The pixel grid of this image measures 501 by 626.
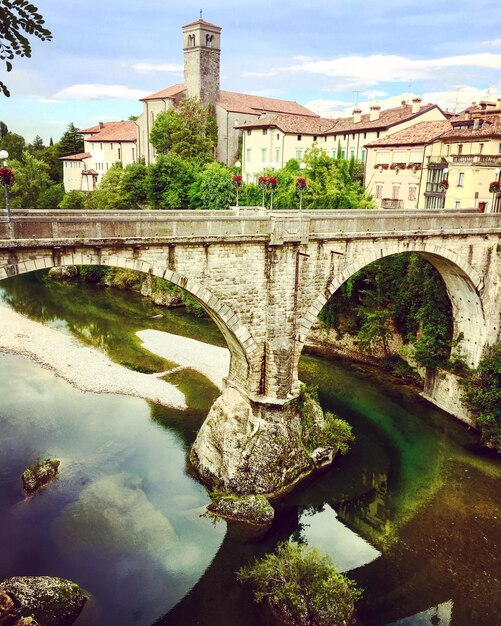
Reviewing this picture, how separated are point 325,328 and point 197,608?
2128 centimetres

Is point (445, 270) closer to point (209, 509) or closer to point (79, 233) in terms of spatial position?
point (209, 509)

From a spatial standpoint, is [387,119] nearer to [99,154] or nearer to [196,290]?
[196,290]

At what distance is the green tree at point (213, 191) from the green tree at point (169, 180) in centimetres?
121

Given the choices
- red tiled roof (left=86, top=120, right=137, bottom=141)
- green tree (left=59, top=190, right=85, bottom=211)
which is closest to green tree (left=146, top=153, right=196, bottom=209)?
green tree (left=59, top=190, right=85, bottom=211)

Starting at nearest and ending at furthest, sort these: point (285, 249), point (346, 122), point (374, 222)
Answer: point (285, 249), point (374, 222), point (346, 122)

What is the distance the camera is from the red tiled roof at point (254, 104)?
200 feet

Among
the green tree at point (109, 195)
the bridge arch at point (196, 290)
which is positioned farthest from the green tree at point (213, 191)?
the bridge arch at point (196, 290)

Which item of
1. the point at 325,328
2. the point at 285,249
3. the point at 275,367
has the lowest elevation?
the point at 325,328

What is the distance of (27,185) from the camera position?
66875 millimetres

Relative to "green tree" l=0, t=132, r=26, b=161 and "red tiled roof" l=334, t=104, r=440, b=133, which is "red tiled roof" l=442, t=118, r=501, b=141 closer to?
"red tiled roof" l=334, t=104, r=440, b=133

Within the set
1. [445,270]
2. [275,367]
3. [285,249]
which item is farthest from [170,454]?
[445,270]

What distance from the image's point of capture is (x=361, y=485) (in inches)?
752

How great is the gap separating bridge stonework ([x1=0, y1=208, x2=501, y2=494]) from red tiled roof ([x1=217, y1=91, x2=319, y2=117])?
145ft

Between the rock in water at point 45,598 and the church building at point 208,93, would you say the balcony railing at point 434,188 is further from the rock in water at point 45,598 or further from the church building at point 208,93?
the rock in water at point 45,598
